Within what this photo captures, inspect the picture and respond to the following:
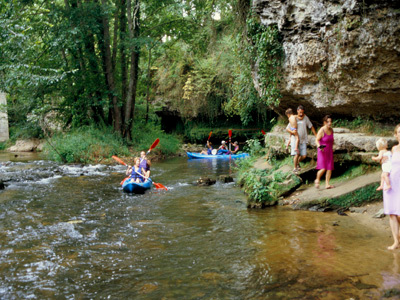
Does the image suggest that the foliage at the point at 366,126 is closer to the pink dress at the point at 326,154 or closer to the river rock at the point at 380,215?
the pink dress at the point at 326,154

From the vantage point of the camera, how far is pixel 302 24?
925 cm

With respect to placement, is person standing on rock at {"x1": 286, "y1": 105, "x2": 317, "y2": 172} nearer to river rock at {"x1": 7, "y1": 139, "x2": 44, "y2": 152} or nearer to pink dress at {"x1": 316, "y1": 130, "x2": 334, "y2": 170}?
pink dress at {"x1": 316, "y1": 130, "x2": 334, "y2": 170}

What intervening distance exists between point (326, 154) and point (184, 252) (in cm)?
419

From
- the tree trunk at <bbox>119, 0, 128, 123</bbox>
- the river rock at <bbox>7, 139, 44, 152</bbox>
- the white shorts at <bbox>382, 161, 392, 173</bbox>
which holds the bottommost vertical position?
the river rock at <bbox>7, 139, 44, 152</bbox>

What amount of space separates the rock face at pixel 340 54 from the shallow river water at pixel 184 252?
315 centimetres

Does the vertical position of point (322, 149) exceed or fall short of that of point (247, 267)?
it exceeds it

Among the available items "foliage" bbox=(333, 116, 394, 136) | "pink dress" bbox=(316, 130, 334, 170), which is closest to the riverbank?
"foliage" bbox=(333, 116, 394, 136)

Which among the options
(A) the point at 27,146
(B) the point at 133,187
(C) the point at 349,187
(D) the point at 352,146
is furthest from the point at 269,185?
(A) the point at 27,146

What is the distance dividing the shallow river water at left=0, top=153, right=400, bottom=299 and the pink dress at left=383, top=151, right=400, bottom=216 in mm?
623

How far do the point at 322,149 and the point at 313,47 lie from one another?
109 inches

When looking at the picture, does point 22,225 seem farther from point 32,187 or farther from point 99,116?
point 99,116

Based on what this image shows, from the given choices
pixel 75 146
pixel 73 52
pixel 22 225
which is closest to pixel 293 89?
pixel 22 225

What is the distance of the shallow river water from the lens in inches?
170

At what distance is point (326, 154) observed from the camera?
26.5 feet
